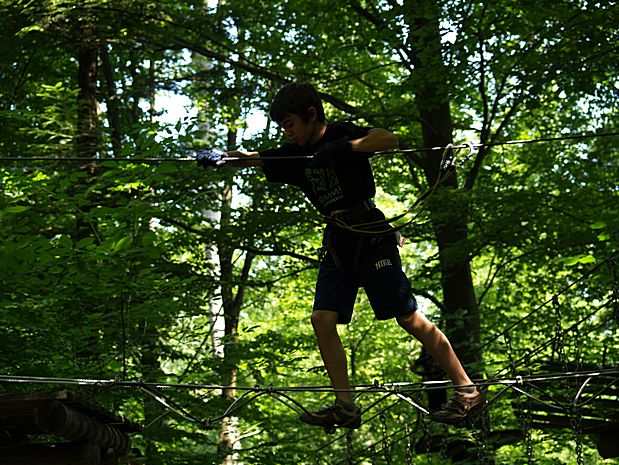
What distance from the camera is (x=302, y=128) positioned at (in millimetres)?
3594

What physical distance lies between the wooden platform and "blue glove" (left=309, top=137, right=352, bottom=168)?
65.5 inches

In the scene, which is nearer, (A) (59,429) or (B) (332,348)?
(B) (332,348)

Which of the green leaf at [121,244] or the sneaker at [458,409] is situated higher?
the green leaf at [121,244]

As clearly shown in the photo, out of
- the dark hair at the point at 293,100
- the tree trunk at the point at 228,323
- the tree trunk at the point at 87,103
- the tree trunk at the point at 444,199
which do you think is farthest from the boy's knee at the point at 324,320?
the tree trunk at the point at 87,103

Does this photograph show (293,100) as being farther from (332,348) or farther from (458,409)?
(458,409)

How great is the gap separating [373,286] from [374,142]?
61 centimetres

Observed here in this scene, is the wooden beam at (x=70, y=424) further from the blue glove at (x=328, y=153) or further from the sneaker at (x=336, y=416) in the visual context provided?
the blue glove at (x=328, y=153)

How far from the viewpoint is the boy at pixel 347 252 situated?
348cm

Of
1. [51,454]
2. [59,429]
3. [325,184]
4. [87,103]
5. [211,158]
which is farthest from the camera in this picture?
[87,103]

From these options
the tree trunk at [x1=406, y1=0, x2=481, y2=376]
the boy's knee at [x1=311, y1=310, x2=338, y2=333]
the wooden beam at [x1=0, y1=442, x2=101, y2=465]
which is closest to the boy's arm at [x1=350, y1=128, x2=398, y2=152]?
the boy's knee at [x1=311, y1=310, x2=338, y2=333]

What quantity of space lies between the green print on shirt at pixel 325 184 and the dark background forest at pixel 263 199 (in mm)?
2156

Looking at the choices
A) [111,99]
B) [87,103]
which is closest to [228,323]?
[111,99]

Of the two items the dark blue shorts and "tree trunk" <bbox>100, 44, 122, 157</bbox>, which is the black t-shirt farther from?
"tree trunk" <bbox>100, 44, 122, 157</bbox>

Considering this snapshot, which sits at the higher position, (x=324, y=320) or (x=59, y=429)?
(x=324, y=320)
